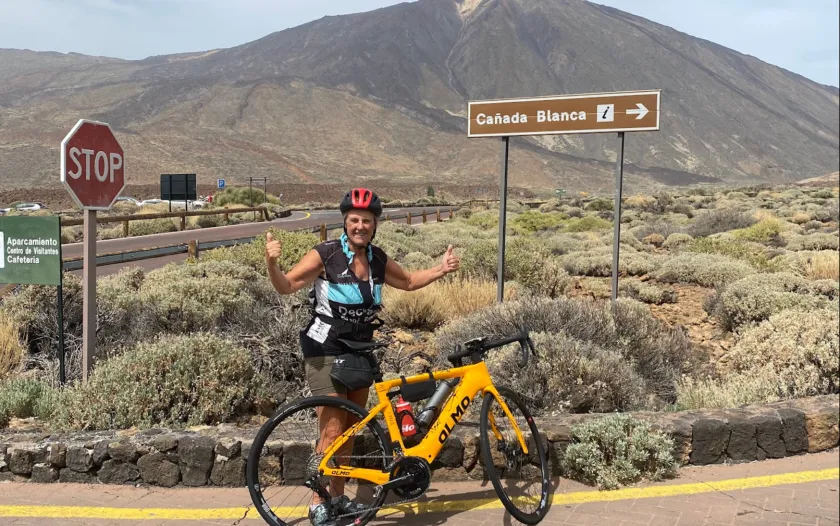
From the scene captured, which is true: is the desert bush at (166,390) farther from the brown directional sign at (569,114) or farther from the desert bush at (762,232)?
the desert bush at (762,232)

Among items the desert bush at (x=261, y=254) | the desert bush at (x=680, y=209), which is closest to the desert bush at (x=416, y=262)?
the desert bush at (x=261, y=254)

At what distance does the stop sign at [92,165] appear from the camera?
5.29 meters

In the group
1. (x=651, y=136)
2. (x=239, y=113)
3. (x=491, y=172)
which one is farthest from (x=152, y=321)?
(x=651, y=136)

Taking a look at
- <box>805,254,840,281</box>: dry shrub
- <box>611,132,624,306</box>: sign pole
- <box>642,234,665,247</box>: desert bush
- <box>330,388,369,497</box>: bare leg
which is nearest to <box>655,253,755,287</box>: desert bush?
<box>805,254,840,281</box>: dry shrub

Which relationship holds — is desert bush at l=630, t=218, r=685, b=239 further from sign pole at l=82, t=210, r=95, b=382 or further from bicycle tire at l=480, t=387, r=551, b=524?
bicycle tire at l=480, t=387, r=551, b=524

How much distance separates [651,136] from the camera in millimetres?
187125

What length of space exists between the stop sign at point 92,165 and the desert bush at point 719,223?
720 inches

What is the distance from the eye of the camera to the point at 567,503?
381 centimetres

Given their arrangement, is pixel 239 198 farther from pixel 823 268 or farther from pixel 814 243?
pixel 823 268

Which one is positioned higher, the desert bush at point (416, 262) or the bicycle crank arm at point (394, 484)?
the desert bush at point (416, 262)

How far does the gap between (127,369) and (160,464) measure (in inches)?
43.2

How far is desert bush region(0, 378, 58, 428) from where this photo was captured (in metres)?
5.04

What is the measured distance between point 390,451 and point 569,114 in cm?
567

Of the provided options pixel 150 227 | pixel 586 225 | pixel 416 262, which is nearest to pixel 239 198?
pixel 150 227
